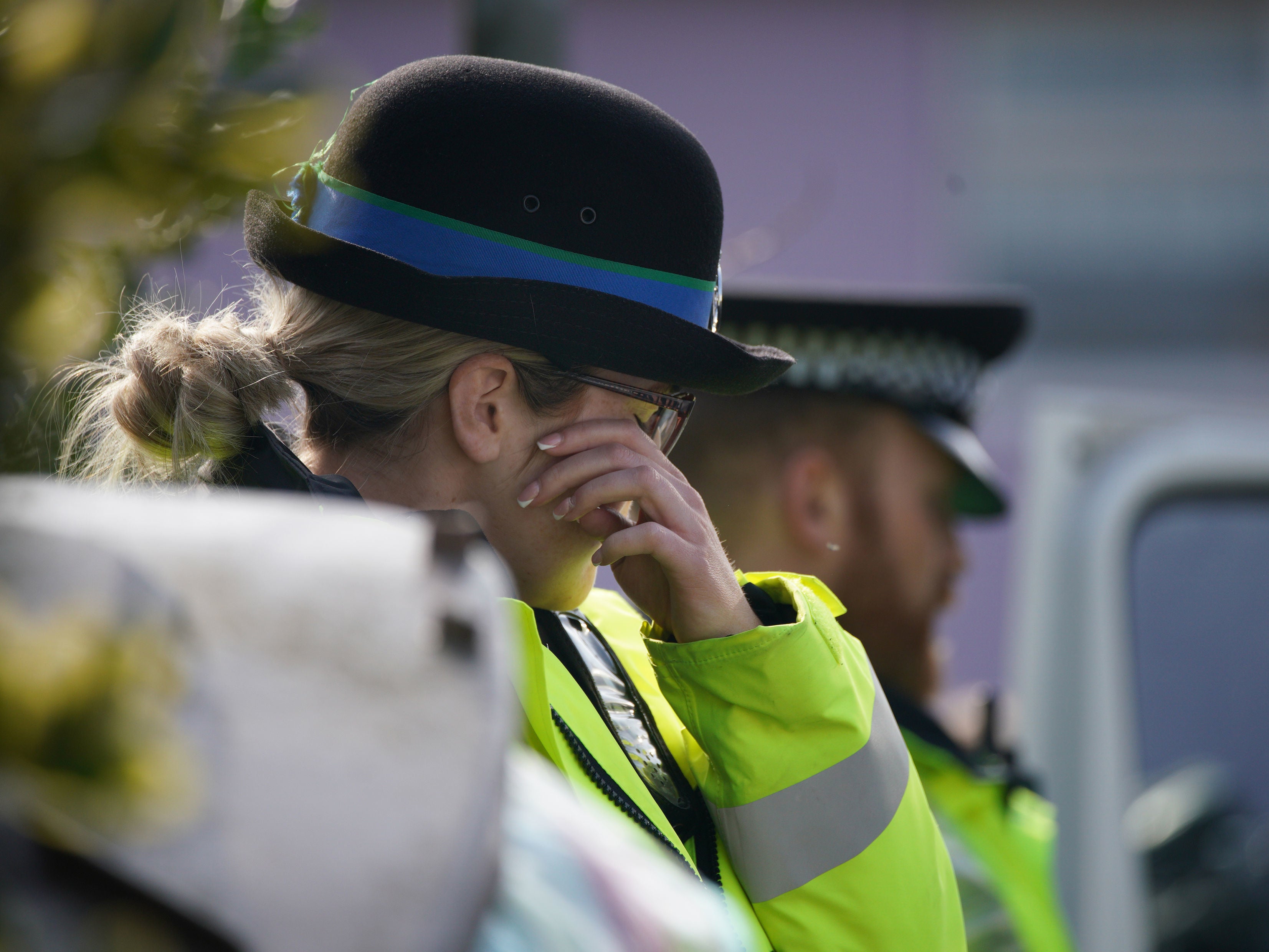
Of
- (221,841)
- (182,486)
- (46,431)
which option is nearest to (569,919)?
(221,841)

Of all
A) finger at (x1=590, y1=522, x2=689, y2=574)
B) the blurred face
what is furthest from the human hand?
the blurred face

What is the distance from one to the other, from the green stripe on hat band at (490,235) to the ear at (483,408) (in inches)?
6.3

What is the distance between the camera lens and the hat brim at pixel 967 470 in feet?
9.75

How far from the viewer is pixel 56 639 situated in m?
0.57

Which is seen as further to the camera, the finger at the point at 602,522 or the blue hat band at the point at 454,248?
the finger at the point at 602,522

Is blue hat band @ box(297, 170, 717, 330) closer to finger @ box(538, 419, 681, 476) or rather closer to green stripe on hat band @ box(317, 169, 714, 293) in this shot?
green stripe on hat band @ box(317, 169, 714, 293)

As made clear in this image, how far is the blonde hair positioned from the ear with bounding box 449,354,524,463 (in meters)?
0.02

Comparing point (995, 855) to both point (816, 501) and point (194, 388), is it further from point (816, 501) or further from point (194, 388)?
point (194, 388)

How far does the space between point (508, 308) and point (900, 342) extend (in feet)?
5.31

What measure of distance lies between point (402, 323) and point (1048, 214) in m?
6.66

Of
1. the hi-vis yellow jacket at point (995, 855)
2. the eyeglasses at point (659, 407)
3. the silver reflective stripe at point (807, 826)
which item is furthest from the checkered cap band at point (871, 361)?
the silver reflective stripe at point (807, 826)

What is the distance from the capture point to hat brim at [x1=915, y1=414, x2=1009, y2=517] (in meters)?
2.97

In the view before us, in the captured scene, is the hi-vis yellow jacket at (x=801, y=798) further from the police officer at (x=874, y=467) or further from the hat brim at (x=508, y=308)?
the police officer at (x=874, y=467)

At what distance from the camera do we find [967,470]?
9.79 ft
